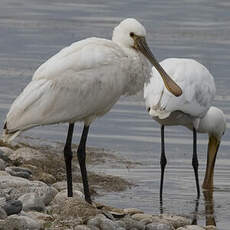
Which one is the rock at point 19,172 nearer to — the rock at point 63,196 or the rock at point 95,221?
the rock at point 63,196

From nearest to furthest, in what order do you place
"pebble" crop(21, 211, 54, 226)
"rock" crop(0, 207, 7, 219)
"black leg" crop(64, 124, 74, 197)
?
1. "rock" crop(0, 207, 7, 219)
2. "pebble" crop(21, 211, 54, 226)
3. "black leg" crop(64, 124, 74, 197)

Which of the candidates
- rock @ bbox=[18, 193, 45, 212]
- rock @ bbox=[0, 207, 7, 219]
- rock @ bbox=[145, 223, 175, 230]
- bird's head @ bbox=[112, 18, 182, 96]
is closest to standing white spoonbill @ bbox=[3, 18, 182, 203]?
bird's head @ bbox=[112, 18, 182, 96]

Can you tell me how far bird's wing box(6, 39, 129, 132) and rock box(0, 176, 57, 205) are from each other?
20.5 inches

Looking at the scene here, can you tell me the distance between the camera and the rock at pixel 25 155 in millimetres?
13945

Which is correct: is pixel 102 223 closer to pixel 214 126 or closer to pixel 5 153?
pixel 5 153

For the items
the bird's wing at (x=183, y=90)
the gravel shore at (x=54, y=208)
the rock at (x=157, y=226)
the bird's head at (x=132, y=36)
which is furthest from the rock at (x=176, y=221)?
the bird's wing at (x=183, y=90)

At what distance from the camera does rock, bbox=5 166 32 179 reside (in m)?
12.5

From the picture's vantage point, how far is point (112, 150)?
1577 centimetres

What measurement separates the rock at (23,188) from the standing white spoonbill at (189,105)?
2.71 metres

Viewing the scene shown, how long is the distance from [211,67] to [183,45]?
249 centimetres

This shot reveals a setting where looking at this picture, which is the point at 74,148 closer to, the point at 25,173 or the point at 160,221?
the point at 25,173

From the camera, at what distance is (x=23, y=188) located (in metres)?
11.1

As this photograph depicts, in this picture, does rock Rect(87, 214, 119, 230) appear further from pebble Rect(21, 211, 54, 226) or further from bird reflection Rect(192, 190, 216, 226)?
bird reflection Rect(192, 190, 216, 226)

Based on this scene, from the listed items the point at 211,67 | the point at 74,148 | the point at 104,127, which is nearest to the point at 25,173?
the point at 74,148
